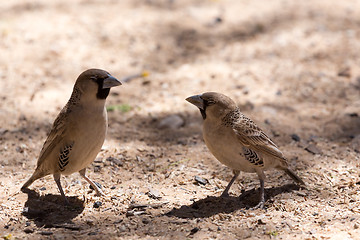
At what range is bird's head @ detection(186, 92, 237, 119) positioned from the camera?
5.18 meters

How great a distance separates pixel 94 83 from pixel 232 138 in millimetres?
1531

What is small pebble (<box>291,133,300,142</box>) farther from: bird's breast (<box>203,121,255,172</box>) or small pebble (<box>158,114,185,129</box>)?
bird's breast (<box>203,121,255,172</box>)

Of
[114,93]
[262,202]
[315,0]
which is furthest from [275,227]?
[315,0]

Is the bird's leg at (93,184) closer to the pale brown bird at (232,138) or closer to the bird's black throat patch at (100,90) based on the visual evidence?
the bird's black throat patch at (100,90)

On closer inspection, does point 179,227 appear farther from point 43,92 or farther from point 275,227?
point 43,92

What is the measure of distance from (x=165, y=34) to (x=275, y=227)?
239 inches

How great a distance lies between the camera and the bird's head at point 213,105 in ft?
17.0

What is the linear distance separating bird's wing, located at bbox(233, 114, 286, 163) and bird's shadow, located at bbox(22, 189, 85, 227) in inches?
72.0

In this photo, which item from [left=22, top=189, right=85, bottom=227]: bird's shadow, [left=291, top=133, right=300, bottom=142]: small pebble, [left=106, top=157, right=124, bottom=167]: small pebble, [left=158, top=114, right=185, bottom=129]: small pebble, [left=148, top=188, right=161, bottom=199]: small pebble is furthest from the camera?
[left=158, top=114, right=185, bottom=129]: small pebble

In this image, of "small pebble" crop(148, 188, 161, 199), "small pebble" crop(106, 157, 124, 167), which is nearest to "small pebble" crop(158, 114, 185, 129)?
"small pebble" crop(106, 157, 124, 167)

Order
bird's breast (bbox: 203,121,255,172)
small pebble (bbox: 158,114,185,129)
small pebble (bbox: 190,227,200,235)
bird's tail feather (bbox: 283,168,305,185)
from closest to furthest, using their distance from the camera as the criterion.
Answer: small pebble (bbox: 190,227,200,235) < bird's breast (bbox: 203,121,255,172) < bird's tail feather (bbox: 283,168,305,185) < small pebble (bbox: 158,114,185,129)

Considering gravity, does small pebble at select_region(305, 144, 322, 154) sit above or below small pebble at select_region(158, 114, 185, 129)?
above

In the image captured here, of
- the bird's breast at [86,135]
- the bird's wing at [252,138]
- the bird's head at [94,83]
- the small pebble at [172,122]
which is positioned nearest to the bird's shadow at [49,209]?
the bird's breast at [86,135]

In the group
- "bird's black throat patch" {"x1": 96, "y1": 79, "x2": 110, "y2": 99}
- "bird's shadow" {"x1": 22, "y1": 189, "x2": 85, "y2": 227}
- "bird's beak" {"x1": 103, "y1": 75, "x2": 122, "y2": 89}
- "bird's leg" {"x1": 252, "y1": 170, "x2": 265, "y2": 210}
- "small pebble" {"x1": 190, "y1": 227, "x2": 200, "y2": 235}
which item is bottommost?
"bird's shadow" {"x1": 22, "y1": 189, "x2": 85, "y2": 227}
